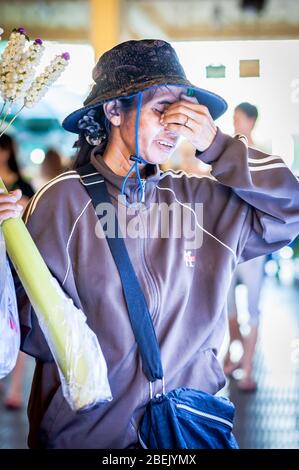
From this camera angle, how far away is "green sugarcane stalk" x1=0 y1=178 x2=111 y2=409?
143 cm

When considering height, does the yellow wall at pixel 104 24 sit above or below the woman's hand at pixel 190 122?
above

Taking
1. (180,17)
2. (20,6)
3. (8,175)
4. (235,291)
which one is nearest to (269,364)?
(235,291)

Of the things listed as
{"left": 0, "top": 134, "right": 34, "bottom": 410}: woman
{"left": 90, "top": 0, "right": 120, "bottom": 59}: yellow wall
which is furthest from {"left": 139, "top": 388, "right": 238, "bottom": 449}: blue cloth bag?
{"left": 0, "top": 134, "right": 34, "bottom": 410}: woman

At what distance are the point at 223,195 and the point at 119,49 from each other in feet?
1.36

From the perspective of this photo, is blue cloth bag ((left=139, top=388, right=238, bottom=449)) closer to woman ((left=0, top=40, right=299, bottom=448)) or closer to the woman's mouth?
woman ((left=0, top=40, right=299, bottom=448))

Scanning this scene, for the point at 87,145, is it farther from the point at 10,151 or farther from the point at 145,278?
the point at 10,151

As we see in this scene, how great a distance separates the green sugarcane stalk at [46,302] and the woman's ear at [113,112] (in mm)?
362

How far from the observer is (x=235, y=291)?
11.5 feet

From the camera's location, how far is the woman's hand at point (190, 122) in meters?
1.50

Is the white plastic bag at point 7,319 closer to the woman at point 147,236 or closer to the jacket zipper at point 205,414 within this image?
the woman at point 147,236

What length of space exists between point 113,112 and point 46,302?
19.3 inches

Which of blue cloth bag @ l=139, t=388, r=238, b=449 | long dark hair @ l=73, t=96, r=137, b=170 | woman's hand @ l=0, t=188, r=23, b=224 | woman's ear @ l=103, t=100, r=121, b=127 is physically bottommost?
blue cloth bag @ l=139, t=388, r=238, b=449

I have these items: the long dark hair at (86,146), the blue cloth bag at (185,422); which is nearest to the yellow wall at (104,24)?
the long dark hair at (86,146)
